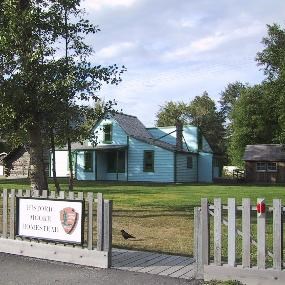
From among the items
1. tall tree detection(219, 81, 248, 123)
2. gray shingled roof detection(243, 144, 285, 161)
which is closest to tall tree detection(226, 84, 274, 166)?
gray shingled roof detection(243, 144, 285, 161)

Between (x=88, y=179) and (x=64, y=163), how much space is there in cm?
525

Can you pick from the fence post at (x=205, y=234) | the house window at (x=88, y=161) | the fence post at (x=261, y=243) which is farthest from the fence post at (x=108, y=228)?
the house window at (x=88, y=161)

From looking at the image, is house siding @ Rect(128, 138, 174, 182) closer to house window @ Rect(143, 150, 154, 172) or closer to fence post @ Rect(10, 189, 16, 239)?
house window @ Rect(143, 150, 154, 172)

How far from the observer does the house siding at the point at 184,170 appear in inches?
1694

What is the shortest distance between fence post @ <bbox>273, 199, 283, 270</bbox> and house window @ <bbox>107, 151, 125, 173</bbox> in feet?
126

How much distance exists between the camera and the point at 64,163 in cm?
4988

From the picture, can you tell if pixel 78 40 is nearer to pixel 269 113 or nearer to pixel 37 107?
pixel 37 107

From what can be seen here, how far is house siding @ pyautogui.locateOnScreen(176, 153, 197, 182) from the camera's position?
43.0m

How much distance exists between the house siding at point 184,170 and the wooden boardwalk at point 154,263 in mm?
33807

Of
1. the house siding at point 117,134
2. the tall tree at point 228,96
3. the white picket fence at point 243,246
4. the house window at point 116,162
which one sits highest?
the tall tree at point 228,96

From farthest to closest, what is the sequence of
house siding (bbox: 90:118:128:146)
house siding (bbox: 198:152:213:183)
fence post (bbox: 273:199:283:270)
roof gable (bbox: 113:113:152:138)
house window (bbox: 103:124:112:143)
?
house siding (bbox: 198:152:213:183)
house window (bbox: 103:124:112:143)
roof gable (bbox: 113:113:152:138)
house siding (bbox: 90:118:128:146)
fence post (bbox: 273:199:283:270)

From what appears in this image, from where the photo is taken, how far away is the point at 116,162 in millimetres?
45375

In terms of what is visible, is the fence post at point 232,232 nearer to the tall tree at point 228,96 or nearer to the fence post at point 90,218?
the fence post at point 90,218

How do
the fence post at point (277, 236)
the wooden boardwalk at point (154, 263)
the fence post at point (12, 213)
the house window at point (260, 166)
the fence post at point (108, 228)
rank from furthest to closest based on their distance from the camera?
the house window at point (260, 166), the fence post at point (12, 213), the fence post at point (108, 228), the wooden boardwalk at point (154, 263), the fence post at point (277, 236)
